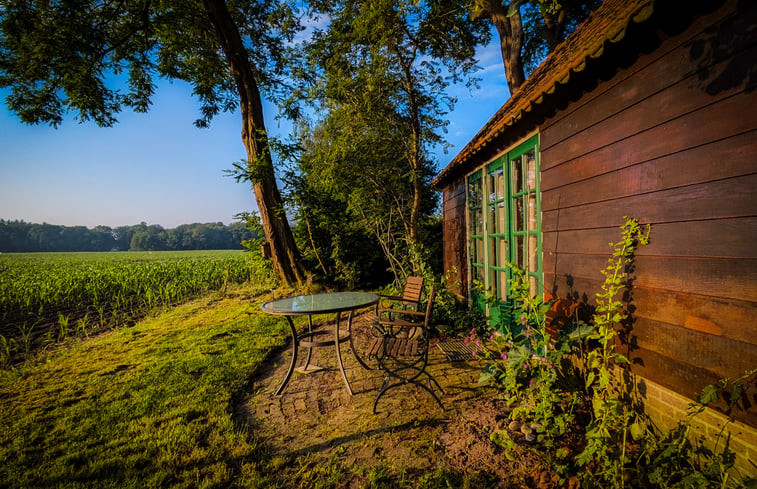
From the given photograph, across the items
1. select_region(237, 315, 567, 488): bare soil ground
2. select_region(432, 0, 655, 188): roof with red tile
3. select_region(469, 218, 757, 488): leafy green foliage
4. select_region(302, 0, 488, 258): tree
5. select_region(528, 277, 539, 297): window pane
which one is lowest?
select_region(237, 315, 567, 488): bare soil ground

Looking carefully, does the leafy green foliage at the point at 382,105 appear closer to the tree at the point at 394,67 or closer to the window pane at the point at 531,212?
the tree at the point at 394,67

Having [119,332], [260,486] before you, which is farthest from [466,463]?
[119,332]

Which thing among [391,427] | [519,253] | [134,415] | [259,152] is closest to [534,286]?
[519,253]

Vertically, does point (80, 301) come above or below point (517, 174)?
below

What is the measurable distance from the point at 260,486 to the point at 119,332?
5.66 m

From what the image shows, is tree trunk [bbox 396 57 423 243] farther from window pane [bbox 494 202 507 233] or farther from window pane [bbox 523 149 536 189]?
window pane [bbox 523 149 536 189]

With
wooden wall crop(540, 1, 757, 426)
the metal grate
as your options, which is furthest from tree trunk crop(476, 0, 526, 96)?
the metal grate

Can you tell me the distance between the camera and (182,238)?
76.9 m

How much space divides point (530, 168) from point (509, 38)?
4942 millimetres

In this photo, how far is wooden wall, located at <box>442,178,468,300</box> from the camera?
574 centimetres

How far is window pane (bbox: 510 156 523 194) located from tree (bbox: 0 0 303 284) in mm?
6015

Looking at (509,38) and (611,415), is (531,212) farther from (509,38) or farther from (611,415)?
(509,38)

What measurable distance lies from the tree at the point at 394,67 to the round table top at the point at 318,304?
2.85 metres

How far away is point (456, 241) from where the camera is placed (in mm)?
6109
